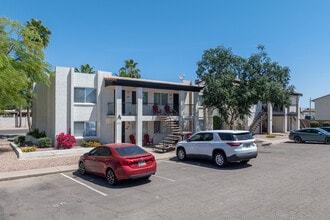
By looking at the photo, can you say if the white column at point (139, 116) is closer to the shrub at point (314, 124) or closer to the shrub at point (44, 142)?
the shrub at point (44, 142)

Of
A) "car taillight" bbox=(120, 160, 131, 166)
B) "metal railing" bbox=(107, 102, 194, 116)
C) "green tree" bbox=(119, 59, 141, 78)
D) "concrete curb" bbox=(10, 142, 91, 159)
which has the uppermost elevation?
"green tree" bbox=(119, 59, 141, 78)

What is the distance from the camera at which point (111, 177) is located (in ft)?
33.0

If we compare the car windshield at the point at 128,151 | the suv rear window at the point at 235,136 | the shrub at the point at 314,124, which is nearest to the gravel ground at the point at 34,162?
the car windshield at the point at 128,151

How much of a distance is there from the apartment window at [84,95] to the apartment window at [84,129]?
1.68m

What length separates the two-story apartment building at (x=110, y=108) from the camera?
19.2 metres

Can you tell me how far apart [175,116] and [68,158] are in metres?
9.57

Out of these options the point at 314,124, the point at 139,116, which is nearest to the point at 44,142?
the point at 139,116

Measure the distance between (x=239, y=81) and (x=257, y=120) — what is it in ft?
35.6

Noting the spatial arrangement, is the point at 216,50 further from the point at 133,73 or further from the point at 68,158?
the point at 133,73

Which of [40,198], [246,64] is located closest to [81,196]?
[40,198]

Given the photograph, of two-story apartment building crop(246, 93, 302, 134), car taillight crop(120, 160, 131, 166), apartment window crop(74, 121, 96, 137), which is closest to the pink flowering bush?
apartment window crop(74, 121, 96, 137)

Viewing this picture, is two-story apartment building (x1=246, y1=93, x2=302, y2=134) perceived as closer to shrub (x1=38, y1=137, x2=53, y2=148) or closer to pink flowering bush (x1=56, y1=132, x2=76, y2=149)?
pink flowering bush (x1=56, y1=132, x2=76, y2=149)

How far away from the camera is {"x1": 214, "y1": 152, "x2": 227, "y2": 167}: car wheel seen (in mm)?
13164

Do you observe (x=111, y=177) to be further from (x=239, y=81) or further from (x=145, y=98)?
(x=239, y=81)
